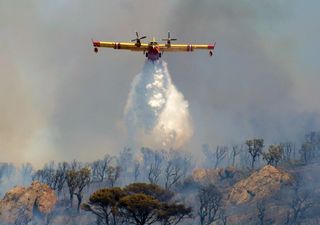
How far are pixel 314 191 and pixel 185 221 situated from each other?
153 ft

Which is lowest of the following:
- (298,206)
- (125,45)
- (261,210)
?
(261,210)

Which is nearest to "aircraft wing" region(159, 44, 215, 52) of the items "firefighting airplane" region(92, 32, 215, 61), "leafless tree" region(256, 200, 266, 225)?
"firefighting airplane" region(92, 32, 215, 61)

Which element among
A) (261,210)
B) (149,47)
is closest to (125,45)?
(149,47)

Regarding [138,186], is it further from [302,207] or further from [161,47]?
[302,207]

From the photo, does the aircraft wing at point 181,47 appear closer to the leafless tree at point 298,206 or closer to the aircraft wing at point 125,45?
the aircraft wing at point 125,45

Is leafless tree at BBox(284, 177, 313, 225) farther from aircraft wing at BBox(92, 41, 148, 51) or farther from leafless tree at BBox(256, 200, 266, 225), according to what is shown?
aircraft wing at BBox(92, 41, 148, 51)

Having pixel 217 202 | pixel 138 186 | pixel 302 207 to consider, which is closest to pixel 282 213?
pixel 302 207

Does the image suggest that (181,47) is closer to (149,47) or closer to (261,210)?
(149,47)

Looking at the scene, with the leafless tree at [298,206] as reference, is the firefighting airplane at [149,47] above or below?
above

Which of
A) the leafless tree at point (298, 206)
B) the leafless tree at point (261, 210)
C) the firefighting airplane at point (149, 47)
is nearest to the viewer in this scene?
the firefighting airplane at point (149, 47)

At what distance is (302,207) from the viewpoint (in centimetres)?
18038

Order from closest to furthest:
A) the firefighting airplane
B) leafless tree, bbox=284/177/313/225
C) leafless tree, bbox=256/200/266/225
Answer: the firefighting airplane, leafless tree, bbox=256/200/266/225, leafless tree, bbox=284/177/313/225

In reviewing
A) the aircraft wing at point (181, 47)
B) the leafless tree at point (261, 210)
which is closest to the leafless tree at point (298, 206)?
the leafless tree at point (261, 210)

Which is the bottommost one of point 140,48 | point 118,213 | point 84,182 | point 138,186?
point 118,213
